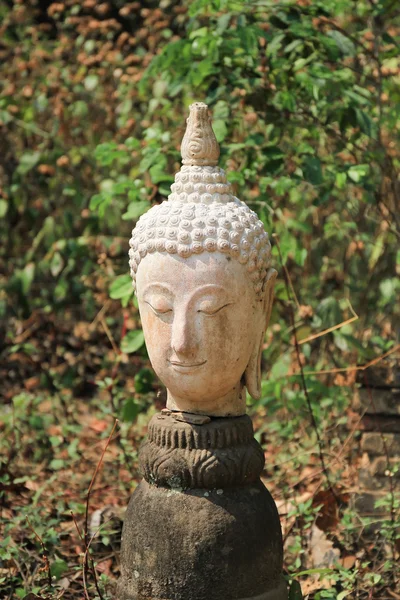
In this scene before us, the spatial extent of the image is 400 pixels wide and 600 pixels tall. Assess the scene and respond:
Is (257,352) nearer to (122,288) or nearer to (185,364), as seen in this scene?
(185,364)

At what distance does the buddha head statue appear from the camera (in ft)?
9.08

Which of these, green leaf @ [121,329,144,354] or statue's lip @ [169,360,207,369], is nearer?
statue's lip @ [169,360,207,369]

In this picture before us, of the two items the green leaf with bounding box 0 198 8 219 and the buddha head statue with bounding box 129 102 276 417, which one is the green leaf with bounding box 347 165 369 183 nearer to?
the buddha head statue with bounding box 129 102 276 417

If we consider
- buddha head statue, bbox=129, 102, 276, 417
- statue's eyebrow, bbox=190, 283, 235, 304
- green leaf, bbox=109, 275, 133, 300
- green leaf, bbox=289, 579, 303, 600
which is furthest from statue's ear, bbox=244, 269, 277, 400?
green leaf, bbox=109, 275, 133, 300

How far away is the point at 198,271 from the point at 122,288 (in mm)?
1148

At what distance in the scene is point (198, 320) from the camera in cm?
278

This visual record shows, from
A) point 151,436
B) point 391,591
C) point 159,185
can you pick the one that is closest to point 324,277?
point 159,185

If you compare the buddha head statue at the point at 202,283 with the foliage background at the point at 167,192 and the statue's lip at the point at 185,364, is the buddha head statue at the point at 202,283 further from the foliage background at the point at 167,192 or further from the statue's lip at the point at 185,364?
the foliage background at the point at 167,192

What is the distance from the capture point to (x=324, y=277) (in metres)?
5.34

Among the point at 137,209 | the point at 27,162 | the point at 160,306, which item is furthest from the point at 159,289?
the point at 27,162

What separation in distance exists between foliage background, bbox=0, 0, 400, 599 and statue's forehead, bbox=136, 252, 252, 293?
1.08 meters

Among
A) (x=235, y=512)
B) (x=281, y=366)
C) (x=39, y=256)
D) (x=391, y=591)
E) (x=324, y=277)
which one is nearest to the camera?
(x=235, y=512)

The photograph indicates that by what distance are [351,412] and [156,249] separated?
203 centimetres

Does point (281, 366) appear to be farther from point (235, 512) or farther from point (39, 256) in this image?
point (39, 256)
